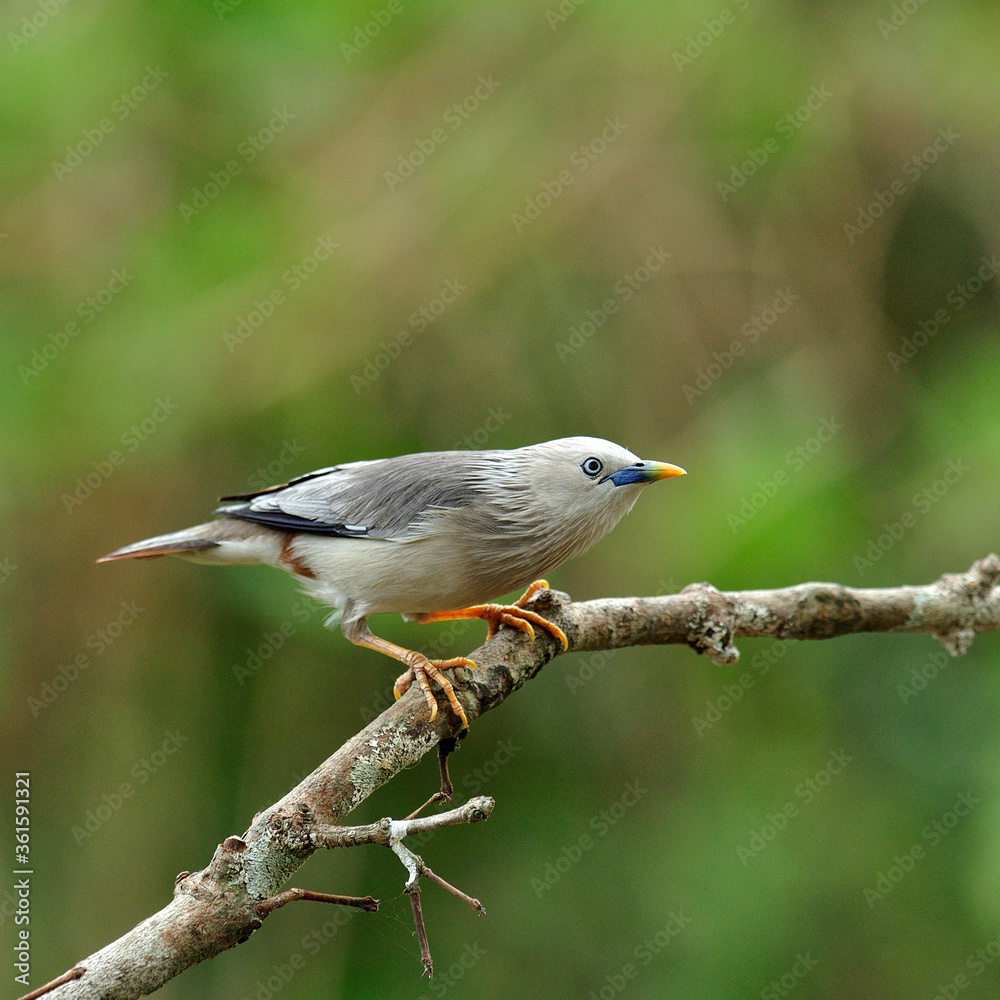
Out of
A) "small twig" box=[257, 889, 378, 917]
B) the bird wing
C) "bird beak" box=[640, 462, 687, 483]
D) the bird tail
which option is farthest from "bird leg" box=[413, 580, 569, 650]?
"small twig" box=[257, 889, 378, 917]

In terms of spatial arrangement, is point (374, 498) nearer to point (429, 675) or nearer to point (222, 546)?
point (222, 546)

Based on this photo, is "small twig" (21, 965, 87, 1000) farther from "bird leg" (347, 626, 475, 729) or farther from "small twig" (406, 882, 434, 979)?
"bird leg" (347, 626, 475, 729)

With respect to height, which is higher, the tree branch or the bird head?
the bird head

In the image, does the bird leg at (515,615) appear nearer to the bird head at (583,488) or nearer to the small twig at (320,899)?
the bird head at (583,488)

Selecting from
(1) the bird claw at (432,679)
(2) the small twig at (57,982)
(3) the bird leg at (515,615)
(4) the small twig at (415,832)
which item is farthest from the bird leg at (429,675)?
(2) the small twig at (57,982)

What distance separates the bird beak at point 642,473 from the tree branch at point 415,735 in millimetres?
416

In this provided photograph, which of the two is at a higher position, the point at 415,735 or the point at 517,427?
the point at 517,427

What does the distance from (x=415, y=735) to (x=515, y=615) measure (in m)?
0.73

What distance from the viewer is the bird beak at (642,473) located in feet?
10.6

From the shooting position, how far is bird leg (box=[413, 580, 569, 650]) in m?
3.25

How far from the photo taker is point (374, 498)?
3.62 m

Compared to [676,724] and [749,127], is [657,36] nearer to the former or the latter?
[749,127]

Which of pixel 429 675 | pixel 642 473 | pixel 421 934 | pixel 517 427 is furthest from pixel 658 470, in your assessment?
pixel 517 427

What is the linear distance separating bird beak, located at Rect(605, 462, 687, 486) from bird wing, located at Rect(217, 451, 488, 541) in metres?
0.50
